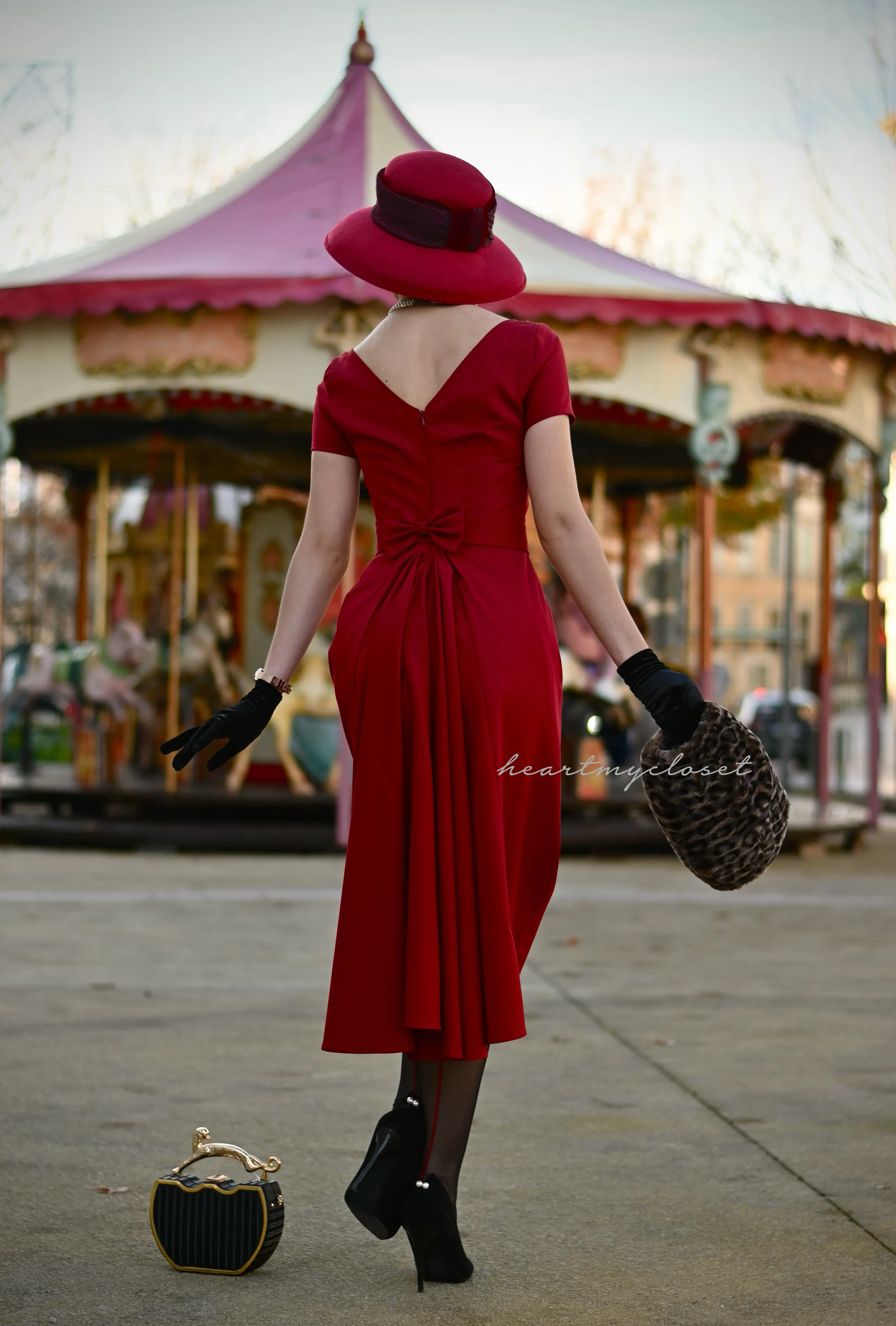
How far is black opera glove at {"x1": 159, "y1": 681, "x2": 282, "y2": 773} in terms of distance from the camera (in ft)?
10.0

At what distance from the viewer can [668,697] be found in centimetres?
299

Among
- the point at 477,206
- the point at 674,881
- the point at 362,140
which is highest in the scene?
the point at 362,140

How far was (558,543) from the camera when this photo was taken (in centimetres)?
314

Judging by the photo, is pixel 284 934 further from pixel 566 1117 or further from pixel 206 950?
pixel 566 1117

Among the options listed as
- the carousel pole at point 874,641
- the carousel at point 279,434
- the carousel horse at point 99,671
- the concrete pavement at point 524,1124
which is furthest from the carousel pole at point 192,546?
the concrete pavement at point 524,1124

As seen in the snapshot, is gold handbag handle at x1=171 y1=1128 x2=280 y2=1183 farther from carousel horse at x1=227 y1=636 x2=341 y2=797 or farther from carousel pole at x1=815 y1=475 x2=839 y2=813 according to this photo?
carousel pole at x1=815 y1=475 x2=839 y2=813

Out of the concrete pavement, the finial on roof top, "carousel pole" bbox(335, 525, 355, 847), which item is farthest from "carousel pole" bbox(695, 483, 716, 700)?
the finial on roof top

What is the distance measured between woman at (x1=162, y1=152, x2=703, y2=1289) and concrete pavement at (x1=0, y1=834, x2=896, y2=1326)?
0.30 metres

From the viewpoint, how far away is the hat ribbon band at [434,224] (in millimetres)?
3168

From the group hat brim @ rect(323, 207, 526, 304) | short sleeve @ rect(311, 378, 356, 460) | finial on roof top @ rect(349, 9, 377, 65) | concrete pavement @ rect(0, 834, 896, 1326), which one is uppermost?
finial on roof top @ rect(349, 9, 377, 65)

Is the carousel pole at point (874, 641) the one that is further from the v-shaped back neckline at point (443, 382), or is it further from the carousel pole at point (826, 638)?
the v-shaped back neckline at point (443, 382)

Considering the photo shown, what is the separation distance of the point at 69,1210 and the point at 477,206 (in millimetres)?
2136

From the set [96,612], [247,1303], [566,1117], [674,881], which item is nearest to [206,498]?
[96,612]

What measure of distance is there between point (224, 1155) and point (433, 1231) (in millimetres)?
415
